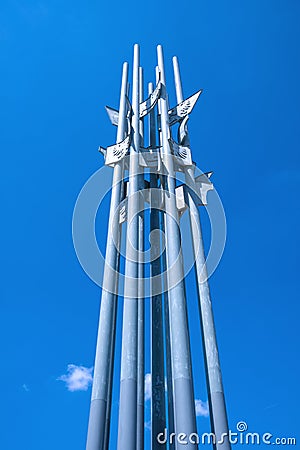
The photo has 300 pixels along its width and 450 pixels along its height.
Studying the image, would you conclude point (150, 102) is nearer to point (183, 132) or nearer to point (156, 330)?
point (183, 132)

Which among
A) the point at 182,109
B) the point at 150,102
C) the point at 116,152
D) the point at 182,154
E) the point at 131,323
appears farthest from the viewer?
the point at 150,102

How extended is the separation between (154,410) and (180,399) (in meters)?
2.08

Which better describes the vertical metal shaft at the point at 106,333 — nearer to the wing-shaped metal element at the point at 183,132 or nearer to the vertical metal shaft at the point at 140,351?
the vertical metal shaft at the point at 140,351

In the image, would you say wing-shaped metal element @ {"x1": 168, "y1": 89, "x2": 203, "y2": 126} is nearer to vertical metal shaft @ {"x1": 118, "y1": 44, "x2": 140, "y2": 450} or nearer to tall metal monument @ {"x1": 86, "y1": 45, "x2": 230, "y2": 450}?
tall metal monument @ {"x1": 86, "y1": 45, "x2": 230, "y2": 450}

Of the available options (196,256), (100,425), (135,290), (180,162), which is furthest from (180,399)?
(180,162)

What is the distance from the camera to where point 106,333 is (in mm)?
9148

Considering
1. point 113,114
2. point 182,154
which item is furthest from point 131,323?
point 113,114

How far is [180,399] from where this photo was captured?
26.4 feet

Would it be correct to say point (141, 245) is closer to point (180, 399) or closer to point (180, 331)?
point (180, 331)

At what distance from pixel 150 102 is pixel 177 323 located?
950 cm

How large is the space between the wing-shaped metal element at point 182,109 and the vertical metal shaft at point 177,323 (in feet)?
6.44

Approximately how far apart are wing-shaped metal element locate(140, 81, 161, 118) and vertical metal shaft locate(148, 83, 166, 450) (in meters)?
1.69

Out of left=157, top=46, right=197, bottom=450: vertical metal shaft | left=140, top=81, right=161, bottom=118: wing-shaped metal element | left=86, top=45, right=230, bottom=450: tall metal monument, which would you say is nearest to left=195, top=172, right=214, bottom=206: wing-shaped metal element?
left=86, top=45, right=230, bottom=450: tall metal monument

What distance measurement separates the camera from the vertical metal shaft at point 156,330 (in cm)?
960
